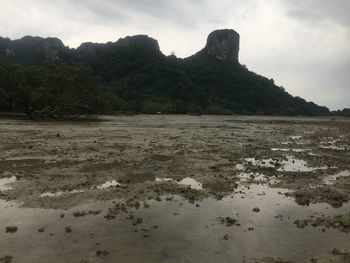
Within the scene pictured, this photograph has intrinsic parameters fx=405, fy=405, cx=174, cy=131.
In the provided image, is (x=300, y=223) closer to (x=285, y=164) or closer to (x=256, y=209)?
(x=256, y=209)

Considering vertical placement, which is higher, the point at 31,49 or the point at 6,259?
the point at 31,49

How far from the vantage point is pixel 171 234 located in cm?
910

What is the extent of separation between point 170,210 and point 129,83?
137 meters

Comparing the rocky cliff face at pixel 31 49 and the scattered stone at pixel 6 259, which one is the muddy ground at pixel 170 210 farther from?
the rocky cliff face at pixel 31 49

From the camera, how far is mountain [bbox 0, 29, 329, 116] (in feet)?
208

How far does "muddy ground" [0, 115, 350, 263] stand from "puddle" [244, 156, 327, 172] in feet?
0.21

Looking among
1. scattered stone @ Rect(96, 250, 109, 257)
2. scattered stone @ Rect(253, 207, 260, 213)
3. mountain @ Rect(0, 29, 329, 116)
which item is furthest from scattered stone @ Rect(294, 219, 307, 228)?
mountain @ Rect(0, 29, 329, 116)

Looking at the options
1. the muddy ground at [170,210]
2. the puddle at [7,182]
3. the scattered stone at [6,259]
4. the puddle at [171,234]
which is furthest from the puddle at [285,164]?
the scattered stone at [6,259]

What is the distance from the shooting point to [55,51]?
178 m

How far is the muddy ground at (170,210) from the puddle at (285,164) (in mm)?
65

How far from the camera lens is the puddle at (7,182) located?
1307 cm

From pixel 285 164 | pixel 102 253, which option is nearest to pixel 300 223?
pixel 102 253

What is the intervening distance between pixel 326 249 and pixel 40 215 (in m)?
6.82

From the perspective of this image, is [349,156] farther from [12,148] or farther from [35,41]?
[35,41]
